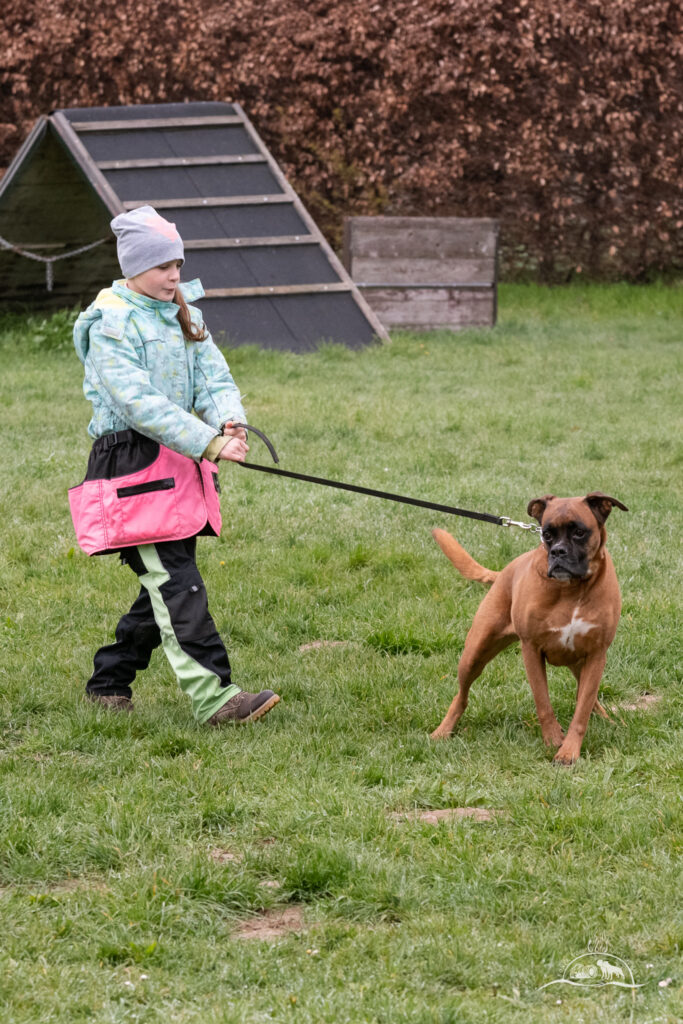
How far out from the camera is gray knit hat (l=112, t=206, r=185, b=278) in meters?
4.32

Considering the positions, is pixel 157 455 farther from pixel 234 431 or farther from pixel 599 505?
pixel 599 505

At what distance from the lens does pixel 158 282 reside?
14.3ft

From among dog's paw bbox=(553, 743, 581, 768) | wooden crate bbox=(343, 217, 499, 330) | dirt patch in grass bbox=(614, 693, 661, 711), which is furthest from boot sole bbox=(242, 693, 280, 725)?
wooden crate bbox=(343, 217, 499, 330)

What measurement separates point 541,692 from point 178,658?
1245mm

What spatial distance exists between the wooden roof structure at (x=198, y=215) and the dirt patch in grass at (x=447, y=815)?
345 inches

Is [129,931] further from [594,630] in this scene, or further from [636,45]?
[636,45]

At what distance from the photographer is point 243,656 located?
5223 millimetres

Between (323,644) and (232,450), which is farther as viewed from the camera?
(323,644)

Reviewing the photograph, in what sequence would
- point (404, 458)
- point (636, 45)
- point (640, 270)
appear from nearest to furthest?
point (404, 458) → point (636, 45) → point (640, 270)

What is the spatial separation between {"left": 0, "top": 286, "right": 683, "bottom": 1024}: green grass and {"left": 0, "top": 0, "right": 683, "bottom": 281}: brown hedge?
10438 mm

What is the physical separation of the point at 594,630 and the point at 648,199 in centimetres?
1523

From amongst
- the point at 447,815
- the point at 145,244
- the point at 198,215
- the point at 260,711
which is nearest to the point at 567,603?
the point at 447,815

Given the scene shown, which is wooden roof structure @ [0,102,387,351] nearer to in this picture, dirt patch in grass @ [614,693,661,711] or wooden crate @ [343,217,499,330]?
wooden crate @ [343,217,499,330]

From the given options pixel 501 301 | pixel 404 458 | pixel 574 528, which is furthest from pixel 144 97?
pixel 574 528
